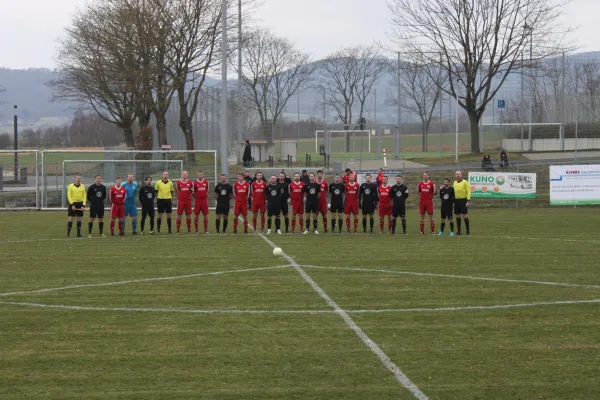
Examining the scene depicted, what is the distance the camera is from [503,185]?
35062 millimetres

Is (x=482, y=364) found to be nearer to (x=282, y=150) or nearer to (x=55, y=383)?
(x=55, y=383)

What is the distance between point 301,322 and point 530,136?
44324 millimetres

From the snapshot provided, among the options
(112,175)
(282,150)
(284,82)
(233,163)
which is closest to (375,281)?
(112,175)

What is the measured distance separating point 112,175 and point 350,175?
15.7 m

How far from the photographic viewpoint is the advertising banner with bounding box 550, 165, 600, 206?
110 ft

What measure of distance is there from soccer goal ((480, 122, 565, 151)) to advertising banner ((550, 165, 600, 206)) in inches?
697

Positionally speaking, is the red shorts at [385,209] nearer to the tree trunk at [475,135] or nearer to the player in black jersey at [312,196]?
the player in black jersey at [312,196]

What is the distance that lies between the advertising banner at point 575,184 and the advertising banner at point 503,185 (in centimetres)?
114

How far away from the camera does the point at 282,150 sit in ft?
177

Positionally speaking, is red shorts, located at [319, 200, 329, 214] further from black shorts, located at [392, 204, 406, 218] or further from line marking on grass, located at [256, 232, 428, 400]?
line marking on grass, located at [256, 232, 428, 400]

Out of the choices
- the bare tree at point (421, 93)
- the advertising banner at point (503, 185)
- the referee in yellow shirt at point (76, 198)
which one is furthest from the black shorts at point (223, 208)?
the bare tree at point (421, 93)

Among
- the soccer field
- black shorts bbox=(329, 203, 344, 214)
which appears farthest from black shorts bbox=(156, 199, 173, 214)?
black shorts bbox=(329, 203, 344, 214)

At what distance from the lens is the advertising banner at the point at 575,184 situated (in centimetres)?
3344

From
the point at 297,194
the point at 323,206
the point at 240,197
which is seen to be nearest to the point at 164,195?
the point at 240,197
